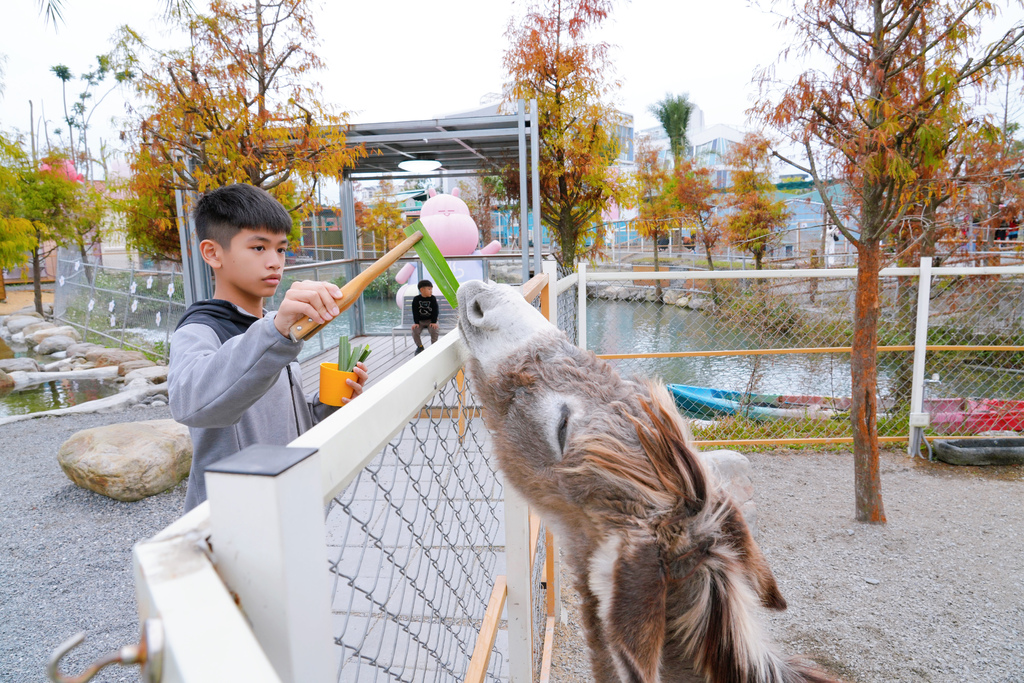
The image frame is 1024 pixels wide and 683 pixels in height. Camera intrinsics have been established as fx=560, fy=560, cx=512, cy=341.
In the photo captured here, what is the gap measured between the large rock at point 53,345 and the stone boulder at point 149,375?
6.09m

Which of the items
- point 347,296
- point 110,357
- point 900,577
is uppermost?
point 347,296

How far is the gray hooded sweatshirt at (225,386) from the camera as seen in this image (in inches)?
48.0

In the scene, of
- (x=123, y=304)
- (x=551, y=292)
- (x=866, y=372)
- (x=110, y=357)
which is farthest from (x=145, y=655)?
(x=123, y=304)

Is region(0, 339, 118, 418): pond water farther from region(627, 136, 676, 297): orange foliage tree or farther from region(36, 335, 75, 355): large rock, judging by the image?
region(627, 136, 676, 297): orange foliage tree

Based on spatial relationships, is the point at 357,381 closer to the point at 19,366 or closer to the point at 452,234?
the point at 452,234

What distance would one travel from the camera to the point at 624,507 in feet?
4.28

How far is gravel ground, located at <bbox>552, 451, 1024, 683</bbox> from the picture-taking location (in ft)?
10.7

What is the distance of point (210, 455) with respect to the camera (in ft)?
5.22

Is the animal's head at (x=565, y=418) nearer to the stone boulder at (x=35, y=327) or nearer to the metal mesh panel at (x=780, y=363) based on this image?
the metal mesh panel at (x=780, y=363)

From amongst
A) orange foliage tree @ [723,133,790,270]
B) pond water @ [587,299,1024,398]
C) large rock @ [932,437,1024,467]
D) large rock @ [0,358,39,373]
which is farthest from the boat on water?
large rock @ [0,358,39,373]

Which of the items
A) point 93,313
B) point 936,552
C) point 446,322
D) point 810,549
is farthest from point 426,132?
point 93,313

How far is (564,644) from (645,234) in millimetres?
20264

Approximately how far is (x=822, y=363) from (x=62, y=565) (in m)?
8.49

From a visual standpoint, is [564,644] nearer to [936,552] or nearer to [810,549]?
[810,549]
